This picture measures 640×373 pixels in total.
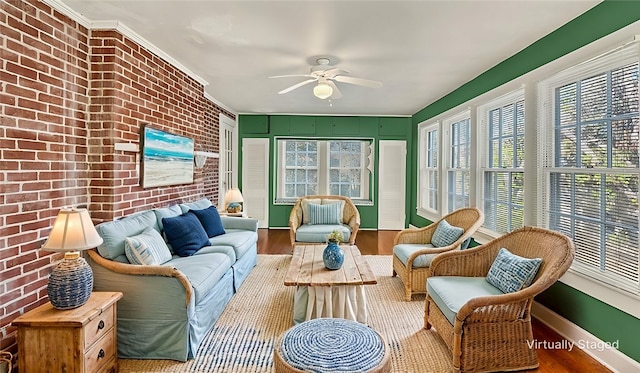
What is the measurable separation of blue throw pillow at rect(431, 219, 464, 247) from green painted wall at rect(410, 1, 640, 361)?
35.9 inches

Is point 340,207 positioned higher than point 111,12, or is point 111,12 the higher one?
point 111,12

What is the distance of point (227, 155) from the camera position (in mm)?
6789

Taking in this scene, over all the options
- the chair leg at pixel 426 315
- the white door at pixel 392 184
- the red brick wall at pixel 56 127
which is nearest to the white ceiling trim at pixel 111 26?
the red brick wall at pixel 56 127

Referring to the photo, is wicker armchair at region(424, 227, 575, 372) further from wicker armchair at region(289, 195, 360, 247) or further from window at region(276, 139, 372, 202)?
window at region(276, 139, 372, 202)

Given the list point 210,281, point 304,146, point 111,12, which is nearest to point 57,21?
point 111,12

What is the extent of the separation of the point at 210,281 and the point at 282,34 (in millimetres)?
2188

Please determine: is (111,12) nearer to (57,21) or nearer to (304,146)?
(57,21)

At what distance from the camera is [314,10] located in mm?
2498

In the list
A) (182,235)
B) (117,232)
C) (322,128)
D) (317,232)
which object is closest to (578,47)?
(317,232)

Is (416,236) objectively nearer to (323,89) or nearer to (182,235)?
(323,89)

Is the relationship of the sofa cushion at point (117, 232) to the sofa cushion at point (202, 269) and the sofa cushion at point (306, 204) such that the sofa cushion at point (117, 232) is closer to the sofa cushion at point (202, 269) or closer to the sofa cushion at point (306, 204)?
the sofa cushion at point (202, 269)

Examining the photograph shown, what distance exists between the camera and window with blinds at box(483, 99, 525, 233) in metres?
3.47

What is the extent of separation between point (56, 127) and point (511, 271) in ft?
11.4

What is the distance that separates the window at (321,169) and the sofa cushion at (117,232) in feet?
14.9
